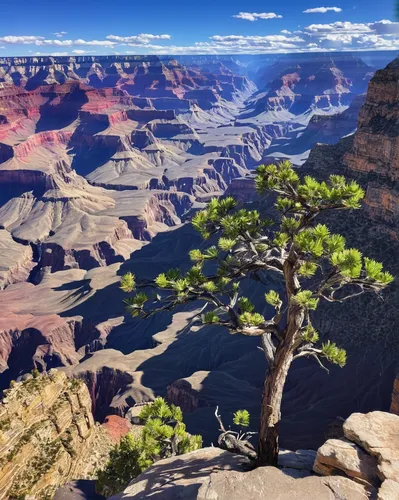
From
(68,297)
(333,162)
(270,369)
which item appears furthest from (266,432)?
(68,297)

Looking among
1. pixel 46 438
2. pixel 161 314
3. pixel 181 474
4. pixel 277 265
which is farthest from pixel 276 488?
pixel 161 314

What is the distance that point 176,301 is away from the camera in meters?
10.7

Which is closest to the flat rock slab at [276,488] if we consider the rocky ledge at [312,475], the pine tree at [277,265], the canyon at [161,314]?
the rocky ledge at [312,475]

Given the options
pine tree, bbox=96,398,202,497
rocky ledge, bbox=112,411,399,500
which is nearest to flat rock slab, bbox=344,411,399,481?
rocky ledge, bbox=112,411,399,500

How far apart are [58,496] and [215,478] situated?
20.5 meters

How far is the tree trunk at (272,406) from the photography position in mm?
11844

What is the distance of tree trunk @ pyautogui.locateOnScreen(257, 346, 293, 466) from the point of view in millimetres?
11844

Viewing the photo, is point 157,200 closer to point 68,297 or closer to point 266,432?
point 68,297

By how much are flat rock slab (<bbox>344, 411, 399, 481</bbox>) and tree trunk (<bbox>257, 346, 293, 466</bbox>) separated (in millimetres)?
2080

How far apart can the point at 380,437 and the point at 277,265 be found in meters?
5.45

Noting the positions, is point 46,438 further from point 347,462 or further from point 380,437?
point 380,437

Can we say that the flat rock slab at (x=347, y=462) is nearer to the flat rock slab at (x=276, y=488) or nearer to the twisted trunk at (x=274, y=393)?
the flat rock slab at (x=276, y=488)

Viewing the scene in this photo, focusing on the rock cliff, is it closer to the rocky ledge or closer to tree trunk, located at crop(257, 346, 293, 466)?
the rocky ledge

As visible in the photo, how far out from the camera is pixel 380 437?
11.7 meters
